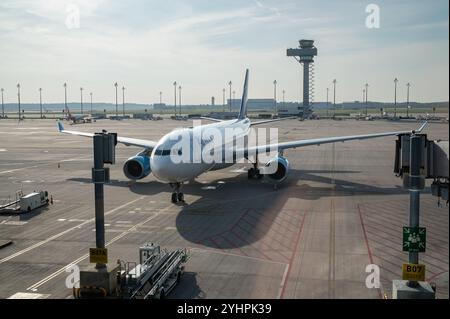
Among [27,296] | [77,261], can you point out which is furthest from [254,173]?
[27,296]

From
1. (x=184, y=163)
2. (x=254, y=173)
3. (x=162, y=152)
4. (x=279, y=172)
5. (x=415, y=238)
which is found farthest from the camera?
(x=254, y=173)

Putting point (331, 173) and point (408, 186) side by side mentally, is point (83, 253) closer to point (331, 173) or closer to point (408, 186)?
point (408, 186)

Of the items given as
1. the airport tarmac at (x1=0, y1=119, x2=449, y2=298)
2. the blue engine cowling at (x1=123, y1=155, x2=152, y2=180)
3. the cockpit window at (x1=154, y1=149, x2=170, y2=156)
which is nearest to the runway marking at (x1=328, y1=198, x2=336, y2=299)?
the airport tarmac at (x1=0, y1=119, x2=449, y2=298)

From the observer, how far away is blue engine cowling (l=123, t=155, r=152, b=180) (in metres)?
41.1

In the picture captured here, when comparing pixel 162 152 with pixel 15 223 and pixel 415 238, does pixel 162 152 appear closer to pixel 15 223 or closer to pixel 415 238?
pixel 15 223

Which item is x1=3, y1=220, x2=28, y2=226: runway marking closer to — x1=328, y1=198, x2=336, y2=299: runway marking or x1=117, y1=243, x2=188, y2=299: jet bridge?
x1=117, y1=243, x2=188, y2=299: jet bridge

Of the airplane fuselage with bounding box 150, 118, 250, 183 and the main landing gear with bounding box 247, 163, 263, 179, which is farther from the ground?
the airplane fuselage with bounding box 150, 118, 250, 183

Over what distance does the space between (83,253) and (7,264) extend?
3520mm

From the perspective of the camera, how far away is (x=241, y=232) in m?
27.2

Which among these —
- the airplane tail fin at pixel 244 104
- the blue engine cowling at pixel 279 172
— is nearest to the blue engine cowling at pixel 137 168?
the blue engine cowling at pixel 279 172

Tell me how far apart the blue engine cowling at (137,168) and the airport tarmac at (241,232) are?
54.9 inches

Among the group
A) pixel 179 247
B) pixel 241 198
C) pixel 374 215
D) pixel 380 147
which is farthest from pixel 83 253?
pixel 380 147

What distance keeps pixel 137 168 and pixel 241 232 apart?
16951mm

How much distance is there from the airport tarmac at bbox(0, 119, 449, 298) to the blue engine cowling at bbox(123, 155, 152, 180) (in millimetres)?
1395
